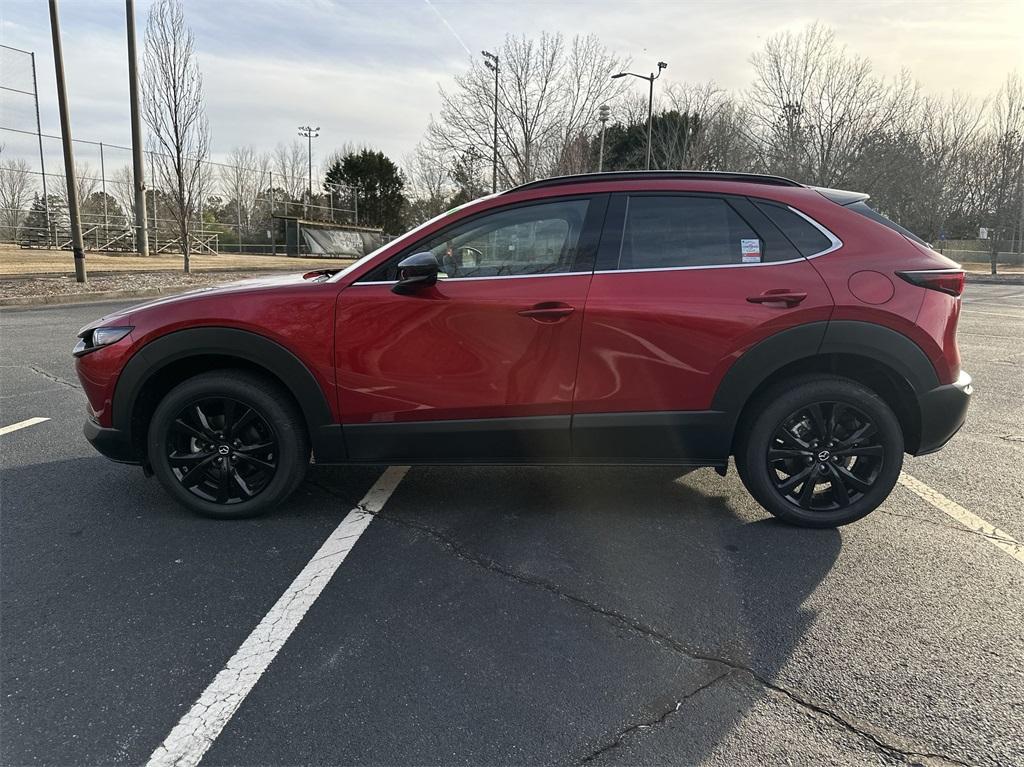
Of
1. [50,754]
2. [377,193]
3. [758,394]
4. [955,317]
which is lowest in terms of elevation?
[50,754]

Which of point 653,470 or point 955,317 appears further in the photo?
point 653,470

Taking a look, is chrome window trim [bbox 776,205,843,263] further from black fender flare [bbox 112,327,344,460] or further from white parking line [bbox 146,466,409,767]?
white parking line [bbox 146,466,409,767]

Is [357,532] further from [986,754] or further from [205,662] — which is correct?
[986,754]

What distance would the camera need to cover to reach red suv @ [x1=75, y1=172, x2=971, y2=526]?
3.23 meters

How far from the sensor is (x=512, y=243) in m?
3.36

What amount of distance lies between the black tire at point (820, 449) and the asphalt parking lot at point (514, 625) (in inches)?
6.7

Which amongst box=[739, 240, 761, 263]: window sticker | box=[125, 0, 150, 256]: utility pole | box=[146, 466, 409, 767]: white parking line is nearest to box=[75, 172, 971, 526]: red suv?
box=[739, 240, 761, 263]: window sticker

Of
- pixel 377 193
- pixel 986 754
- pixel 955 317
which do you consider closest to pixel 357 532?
pixel 986 754

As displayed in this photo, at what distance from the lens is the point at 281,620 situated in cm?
261

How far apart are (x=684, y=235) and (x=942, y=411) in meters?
1.60

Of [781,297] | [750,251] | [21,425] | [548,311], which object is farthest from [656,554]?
[21,425]

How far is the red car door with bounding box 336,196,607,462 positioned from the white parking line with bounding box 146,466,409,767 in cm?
53

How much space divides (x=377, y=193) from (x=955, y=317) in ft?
169

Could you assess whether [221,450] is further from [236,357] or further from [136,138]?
[136,138]
